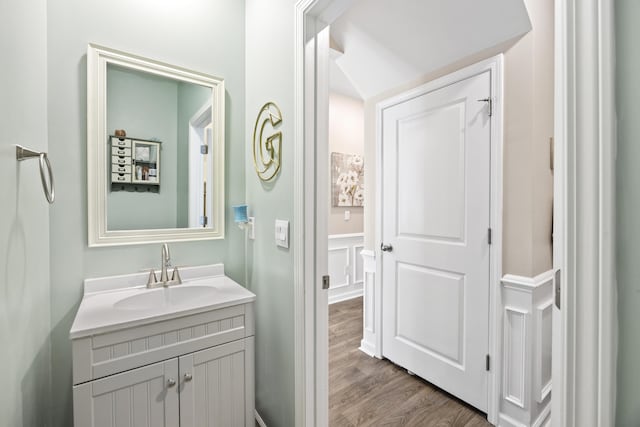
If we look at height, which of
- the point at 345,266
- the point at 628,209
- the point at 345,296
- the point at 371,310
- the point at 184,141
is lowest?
the point at 345,296

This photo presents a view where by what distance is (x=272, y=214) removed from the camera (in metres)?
1.49

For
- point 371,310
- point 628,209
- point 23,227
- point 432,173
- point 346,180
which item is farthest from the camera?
point 346,180

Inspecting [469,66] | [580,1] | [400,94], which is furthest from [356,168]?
[580,1]

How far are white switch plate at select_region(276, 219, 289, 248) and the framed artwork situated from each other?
238 centimetres

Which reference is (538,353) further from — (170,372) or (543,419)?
(170,372)

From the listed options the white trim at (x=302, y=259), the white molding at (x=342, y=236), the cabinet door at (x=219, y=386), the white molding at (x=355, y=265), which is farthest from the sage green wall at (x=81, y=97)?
the white molding at (x=355, y=265)

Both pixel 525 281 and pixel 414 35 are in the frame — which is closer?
pixel 525 281

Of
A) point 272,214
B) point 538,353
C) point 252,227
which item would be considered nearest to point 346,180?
point 252,227

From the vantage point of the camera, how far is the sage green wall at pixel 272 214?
1.34 metres

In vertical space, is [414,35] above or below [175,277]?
above

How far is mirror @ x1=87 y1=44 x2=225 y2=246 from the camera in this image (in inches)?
54.2

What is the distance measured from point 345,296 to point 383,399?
1978 millimetres

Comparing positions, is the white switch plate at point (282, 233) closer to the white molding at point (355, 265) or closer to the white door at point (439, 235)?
the white door at point (439, 235)

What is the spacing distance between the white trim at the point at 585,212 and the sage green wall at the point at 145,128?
1.64 meters
